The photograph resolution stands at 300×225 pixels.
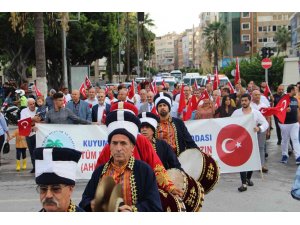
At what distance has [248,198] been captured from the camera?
8.52m

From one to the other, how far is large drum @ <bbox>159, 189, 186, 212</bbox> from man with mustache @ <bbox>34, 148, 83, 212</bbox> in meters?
1.23

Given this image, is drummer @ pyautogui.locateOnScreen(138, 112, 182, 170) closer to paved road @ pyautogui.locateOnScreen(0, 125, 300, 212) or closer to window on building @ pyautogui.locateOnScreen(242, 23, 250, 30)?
paved road @ pyautogui.locateOnScreen(0, 125, 300, 212)

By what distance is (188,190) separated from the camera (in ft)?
16.3

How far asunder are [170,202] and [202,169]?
170cm

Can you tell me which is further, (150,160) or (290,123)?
(290,123)

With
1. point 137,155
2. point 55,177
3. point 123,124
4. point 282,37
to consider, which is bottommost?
point 137,155

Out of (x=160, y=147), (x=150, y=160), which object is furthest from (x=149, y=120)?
(x=150, y=160)

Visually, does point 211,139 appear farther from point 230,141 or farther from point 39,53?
point 39,53

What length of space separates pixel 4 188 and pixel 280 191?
5.08 m

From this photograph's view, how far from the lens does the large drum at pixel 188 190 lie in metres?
4.88

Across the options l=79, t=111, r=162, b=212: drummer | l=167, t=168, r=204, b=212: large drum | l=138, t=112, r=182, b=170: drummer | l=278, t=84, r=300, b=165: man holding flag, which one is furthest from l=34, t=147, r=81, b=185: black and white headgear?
l=278, t=84, r=300, b=165: man holding flag

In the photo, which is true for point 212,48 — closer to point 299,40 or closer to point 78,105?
point 299,40

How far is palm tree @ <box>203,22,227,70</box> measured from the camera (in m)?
97.3

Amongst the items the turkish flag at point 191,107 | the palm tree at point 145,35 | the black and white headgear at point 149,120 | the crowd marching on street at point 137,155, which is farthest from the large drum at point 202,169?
the palm tree at point 145,35
